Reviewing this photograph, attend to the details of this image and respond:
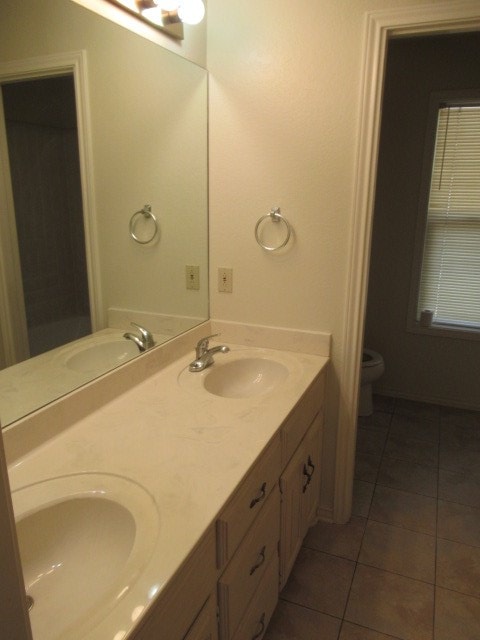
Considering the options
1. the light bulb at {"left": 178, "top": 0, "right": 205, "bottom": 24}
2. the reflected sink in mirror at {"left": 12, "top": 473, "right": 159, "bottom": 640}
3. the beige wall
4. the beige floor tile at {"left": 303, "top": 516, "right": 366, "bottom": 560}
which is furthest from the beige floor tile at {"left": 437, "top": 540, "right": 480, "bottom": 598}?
the light bulb at {"left": 178, "top": 0, "right": 205, "bottom": 24}

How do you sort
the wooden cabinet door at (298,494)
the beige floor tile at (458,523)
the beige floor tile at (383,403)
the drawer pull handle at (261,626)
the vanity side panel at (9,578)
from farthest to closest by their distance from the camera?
the beige floor tile at (383,403), the beige floor tile at (458,523), the wooden cabinet door at (298,494), the drawer pull handle at (261,626), the vanity side panel at (9,578)

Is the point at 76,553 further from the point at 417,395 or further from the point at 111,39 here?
the point at 417,395

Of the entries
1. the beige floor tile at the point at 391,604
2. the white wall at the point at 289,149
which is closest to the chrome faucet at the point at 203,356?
the white wall at the point at 289,149

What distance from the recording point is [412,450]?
2676 millimetres

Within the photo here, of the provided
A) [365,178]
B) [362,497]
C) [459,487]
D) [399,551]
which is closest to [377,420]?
[459,487]

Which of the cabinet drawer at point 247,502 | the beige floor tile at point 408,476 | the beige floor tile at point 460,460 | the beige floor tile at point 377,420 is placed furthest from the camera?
the beige floor tile at point 377,420

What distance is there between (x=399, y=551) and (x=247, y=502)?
115 cm

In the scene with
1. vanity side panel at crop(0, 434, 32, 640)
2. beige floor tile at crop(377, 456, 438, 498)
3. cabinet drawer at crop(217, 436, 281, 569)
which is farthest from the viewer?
beige floor tile at crop(377, 456, 438, 498)

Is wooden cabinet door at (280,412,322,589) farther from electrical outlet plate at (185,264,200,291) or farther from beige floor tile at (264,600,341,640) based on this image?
electrical outlet plate at (185,264,200,291)

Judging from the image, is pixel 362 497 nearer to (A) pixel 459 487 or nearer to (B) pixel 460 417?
(A) pixel 459 487

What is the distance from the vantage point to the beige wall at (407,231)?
2850mm

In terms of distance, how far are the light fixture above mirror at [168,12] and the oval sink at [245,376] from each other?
1252mm

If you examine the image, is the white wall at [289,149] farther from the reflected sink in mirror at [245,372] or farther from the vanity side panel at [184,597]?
the vanity side panel at [184,597]

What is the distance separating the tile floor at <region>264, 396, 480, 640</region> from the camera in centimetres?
157
